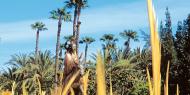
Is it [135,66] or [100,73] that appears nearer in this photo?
[100,73]

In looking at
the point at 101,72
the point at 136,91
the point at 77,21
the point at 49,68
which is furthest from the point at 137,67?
the point at 101,72

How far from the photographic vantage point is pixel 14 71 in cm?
5662

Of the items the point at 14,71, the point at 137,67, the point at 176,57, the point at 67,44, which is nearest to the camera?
the point at 67,44

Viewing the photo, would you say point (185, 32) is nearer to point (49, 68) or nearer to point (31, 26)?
point (49, 68)

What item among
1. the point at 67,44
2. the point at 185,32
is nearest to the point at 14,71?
the point at 185,32

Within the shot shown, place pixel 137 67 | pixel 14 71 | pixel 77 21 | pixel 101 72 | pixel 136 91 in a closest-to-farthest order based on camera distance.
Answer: pixel 101 72, pixel 136 91, pixel 137 67, pixel 14 71, pixel 77 21

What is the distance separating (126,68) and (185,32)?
5.97 m

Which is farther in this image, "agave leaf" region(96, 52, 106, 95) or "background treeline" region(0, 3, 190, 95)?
"background treeline" region(0, 3, 190, 95)

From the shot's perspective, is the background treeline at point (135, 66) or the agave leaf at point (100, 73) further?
the background treeline at point (135, 66)

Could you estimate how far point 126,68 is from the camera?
4197cm

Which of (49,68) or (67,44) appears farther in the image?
(49,68)

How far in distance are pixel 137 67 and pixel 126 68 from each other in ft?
9.18

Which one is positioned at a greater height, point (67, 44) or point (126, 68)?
point (67, 44)

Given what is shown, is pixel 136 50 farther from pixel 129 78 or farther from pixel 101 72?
pixel 101 72
